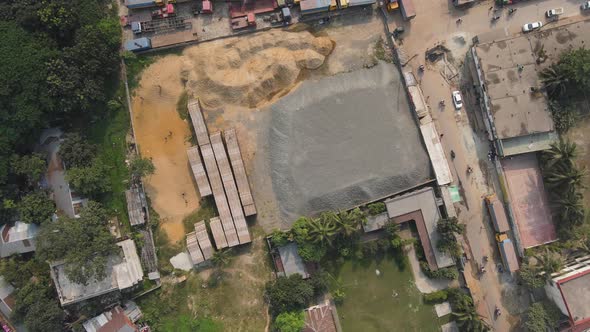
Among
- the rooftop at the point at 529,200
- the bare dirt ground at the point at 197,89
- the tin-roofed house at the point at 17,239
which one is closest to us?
the tin-roofed house at the point at 17,239

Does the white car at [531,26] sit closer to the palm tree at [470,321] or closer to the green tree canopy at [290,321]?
the palm tree at [470,321]

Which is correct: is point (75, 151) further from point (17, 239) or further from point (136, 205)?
point (17, 239)

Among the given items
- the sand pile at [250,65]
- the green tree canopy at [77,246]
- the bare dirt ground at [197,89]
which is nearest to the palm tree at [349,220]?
the bare dirt ground at [197,89]

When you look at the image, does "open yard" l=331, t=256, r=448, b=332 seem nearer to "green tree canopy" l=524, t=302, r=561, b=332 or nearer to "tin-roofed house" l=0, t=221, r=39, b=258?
"green tree canopy" l=524, t=302, r=561, b=332

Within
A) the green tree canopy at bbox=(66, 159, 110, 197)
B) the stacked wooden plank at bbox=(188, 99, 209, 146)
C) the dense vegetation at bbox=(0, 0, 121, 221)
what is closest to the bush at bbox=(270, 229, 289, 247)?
the stacked wooden plank at bbox=(188, 99, 209, 146)

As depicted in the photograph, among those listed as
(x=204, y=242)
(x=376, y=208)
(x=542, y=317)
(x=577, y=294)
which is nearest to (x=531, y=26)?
(x=376, y=208)
